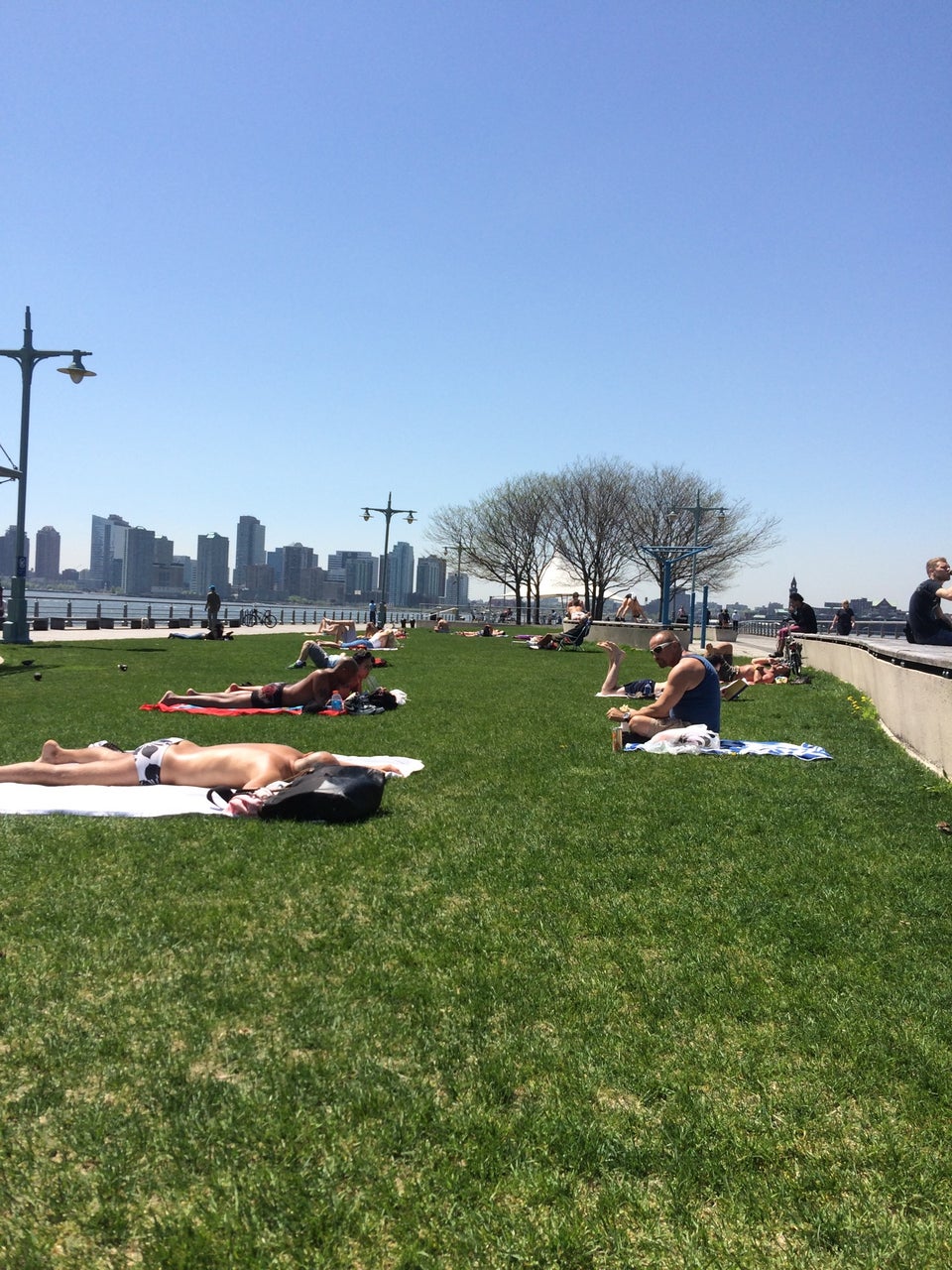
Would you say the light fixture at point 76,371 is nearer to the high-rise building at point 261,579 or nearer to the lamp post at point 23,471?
the lamp post at point 23,471

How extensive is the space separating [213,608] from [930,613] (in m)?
21.6

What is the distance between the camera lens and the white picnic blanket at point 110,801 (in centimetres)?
609

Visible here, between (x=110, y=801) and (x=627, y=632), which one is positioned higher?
(x=627, y=632)

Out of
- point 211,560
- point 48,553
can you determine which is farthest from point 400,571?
point 48,553

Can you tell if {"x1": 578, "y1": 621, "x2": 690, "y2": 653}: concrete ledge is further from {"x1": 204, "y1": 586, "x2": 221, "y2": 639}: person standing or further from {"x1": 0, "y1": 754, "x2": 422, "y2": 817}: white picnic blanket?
{"x1": 0, "y1": 754, "x2": 422, "y2": 817}: white picnic blanket

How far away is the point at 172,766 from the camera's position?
6828 millimetres

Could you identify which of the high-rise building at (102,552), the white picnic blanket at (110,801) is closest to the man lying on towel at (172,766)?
the white picnic blanket at (110,801)

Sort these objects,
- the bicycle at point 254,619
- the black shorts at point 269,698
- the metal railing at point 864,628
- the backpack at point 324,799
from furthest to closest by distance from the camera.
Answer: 1. the bicycle at point 254,619
2. the metal railing at point 864,628
3. the black shorts at point 269,698
4. the backpack at point 324,799

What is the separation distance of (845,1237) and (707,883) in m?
2.60

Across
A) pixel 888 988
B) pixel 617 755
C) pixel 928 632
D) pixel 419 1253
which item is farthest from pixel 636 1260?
pixel 928 632

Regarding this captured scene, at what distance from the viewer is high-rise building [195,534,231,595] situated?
157m

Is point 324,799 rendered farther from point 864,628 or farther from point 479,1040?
point 864,628

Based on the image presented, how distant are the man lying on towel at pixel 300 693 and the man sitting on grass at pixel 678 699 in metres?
3.65

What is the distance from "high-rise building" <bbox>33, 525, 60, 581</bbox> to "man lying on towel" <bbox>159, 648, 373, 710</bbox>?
160 meters
